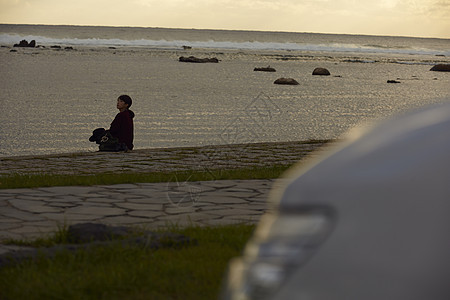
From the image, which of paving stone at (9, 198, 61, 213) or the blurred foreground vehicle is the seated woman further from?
the blurred foreground vehicle

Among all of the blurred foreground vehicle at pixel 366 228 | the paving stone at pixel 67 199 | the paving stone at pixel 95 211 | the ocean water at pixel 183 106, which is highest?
the blurred foreground vehicle at pixel 366 228

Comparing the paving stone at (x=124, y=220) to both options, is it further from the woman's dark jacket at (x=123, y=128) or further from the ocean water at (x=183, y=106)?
the ocean water at (x=183, y=106)

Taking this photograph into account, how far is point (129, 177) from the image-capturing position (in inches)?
354

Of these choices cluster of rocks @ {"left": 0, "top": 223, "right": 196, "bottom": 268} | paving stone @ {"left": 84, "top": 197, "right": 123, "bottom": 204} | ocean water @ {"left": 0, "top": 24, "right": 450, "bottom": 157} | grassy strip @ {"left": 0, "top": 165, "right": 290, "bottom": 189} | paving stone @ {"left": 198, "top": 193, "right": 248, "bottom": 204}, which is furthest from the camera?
ocean water @ {"left": 0, "top": 24, "right": 450, "bottom": 157}

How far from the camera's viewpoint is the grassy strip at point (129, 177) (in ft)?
28.1

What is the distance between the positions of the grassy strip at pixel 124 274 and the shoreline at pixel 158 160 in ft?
16.5

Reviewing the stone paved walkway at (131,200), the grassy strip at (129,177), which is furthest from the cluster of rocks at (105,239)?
the grassy strip at (129,177)

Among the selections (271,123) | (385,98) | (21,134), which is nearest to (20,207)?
(21,134)

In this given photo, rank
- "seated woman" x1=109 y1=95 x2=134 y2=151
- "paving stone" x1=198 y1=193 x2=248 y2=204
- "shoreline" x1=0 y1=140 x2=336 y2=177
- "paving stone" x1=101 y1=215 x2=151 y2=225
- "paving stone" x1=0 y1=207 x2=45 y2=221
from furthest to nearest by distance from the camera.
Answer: "seated woman" x1=109 y1=95 x2=134 y2=151 < "shoreline" x1=0 y1=140 x2=336 y2=177 < "paving stone" x1=198 y1=193 x2=248 y2=204 < "paving stone" x1=0 y1=207 x2=45 y2=221 < "paving stone" x1=101 y1=215 x2=151 y2=225

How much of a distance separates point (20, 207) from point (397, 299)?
653cm

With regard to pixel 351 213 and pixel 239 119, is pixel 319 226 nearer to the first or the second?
pixel 351 213

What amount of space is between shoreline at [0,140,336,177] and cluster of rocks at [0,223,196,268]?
4463 millimetres

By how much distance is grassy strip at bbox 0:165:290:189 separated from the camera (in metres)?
8.58

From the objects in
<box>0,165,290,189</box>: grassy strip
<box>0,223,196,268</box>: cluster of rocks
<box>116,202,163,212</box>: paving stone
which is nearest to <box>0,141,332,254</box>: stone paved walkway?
<box>116,202,163,212</box>: paving stone
